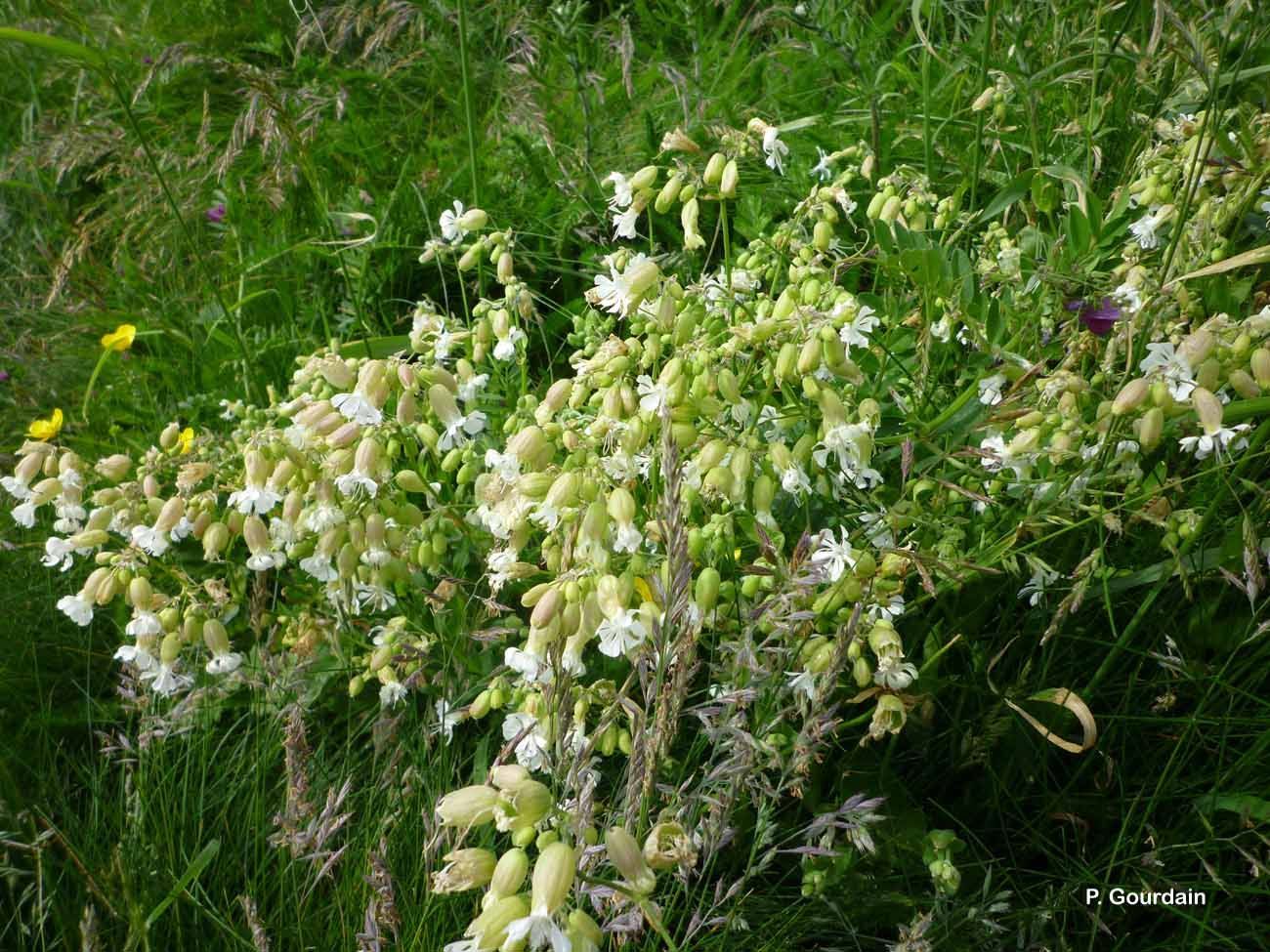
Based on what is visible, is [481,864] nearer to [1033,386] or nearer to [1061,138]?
[1033,386]

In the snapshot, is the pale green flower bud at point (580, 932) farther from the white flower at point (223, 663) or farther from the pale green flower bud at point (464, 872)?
the white flower at point (223, 663)

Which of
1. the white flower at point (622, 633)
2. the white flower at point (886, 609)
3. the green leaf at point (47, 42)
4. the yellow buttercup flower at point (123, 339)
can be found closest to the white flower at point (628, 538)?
the white flower at point (622, 633)

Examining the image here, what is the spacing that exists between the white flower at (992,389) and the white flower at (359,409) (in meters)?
0.81

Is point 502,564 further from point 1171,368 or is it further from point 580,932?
point 1171,368

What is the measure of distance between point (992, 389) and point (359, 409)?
2.85ft

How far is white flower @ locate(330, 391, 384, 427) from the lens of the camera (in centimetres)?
143

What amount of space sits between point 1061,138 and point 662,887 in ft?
5.88

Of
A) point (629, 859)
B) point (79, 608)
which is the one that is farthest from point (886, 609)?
point (79, 608)

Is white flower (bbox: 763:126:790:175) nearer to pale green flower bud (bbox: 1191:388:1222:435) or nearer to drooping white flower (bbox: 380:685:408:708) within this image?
pale green flower bud (bbox: 1191:388:1222:435)

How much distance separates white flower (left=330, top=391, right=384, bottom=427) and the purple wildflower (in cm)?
107

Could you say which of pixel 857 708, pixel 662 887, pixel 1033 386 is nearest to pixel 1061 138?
pixel 1033 386

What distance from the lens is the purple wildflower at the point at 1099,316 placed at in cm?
173

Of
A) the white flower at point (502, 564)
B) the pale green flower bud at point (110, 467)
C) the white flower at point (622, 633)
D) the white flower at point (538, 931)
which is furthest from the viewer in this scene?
the pale green flower bud at point (110, 467)

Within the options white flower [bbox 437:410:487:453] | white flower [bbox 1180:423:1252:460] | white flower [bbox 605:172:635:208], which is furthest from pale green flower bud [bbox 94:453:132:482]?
white flower [bbox 1180:423:1252:460]
